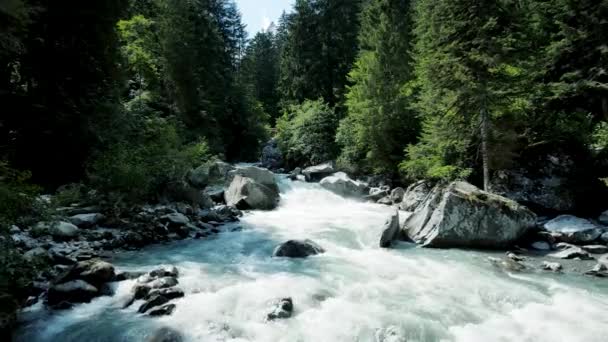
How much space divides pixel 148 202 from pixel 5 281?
9883 millimetres

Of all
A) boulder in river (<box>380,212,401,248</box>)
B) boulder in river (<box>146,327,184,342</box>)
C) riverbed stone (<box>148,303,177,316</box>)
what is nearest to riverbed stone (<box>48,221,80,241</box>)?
riverbed stone (<box>148,303,177,316</box>)

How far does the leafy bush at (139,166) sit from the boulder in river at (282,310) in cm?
822

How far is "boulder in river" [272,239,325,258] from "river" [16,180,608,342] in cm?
32

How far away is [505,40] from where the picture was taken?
14969 mm

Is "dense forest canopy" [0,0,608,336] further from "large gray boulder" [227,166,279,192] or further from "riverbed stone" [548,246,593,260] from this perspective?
"riverbed stone" [548,246,593,260]

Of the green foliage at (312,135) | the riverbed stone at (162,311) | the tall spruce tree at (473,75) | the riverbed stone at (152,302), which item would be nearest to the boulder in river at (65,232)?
the riverbed stone at (152,302)

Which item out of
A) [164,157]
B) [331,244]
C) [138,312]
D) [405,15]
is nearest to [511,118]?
[331,244]

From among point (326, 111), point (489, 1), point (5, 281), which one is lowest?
point (5, 281)

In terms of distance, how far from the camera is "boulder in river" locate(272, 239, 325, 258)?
37.7ft

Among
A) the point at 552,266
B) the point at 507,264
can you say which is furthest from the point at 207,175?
the point at 552,266

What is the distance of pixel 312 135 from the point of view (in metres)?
31.2

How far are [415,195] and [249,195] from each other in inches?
297

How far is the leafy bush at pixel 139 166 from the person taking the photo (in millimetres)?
13617

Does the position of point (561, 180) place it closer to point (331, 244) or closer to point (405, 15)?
point (331, 244)
